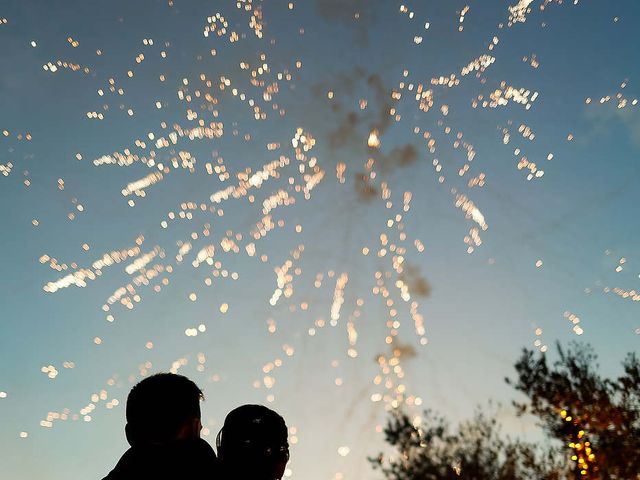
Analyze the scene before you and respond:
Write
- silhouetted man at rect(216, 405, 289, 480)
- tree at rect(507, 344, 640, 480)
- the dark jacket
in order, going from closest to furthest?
the dark jacket
silhouetted man at rect(216, 405, 289, 480)
tree at rect(507, 344, 640, 480)

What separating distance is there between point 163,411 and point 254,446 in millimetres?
519

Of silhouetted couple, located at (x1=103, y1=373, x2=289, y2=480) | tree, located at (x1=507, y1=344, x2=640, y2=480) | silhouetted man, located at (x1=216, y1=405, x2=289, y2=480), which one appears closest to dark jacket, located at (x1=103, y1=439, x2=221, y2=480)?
silhouetted couple, located at (x1=103, y1=373, x2=289, y2=480)

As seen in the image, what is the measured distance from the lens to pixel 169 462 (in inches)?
113

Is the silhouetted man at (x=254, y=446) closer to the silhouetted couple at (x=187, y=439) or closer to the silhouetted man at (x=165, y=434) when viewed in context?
the silhouetted couple at (x=187, y=439)

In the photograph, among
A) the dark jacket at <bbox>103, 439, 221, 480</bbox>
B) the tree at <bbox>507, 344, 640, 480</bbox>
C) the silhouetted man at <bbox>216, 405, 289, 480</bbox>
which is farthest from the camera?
the tree at <bbox>507, 344, 640, 480</bbox>

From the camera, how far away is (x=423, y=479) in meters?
31.5

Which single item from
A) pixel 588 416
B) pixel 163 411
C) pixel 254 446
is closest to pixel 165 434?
pixel 163 411

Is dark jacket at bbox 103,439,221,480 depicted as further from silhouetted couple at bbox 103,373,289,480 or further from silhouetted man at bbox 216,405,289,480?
silhouetted man at bbox 216,405,289,480

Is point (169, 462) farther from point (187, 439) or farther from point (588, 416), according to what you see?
point (588, 416)

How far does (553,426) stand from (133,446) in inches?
1171

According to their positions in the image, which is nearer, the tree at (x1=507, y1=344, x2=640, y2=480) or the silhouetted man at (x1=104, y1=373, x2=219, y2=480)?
the silhouetted man at (x1=104, y1=373, x2=219, y2=480)

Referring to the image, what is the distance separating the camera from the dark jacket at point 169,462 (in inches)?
111

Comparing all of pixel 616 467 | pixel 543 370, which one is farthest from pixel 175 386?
pixel 543 370

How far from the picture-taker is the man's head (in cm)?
301
